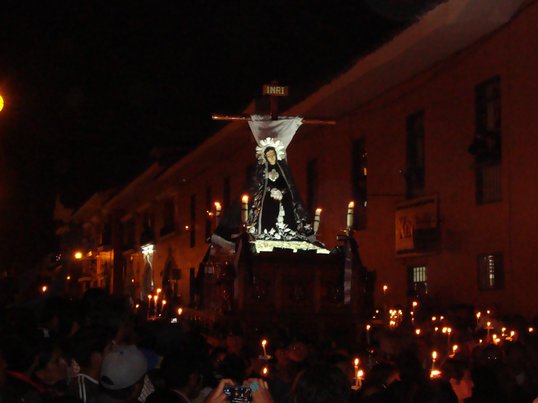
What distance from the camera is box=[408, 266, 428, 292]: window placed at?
19.8 metres

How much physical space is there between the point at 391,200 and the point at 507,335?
27.7 ft

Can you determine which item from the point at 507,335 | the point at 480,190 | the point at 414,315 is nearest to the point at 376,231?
the point at 480,190

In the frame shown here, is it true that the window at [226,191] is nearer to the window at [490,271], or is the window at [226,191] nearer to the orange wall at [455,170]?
the orange wall at [455,170]

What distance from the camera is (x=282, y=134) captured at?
16.4 metres

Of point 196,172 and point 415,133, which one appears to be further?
point 196,172

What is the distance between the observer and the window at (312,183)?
25.9 meters

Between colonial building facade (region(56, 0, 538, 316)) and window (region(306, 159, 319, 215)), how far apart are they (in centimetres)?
4

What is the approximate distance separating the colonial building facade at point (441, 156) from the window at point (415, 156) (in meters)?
0.03

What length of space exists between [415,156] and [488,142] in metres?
3.32

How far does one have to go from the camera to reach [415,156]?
67.8ft

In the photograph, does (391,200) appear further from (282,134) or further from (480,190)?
(282,134)

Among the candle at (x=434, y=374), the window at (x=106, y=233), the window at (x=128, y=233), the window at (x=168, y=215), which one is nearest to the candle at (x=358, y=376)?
the candle at (x=434, y=374)

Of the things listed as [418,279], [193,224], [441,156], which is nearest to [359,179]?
[418,279]

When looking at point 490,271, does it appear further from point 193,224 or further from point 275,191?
point 193,224
